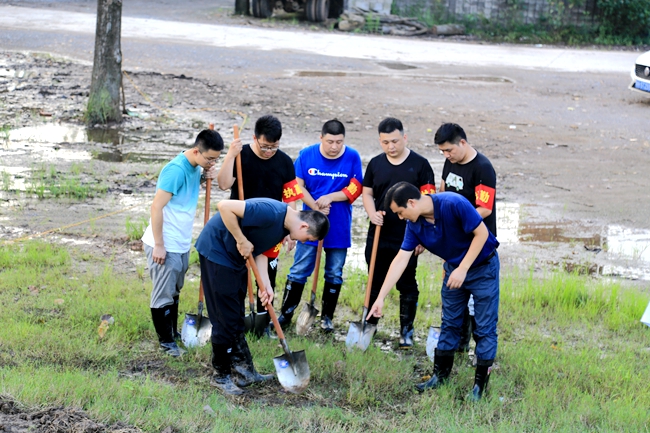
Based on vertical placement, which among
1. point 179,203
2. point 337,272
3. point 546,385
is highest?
point 179,203

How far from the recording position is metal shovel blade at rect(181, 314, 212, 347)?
5.79m

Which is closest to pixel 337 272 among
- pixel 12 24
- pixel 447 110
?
pixel 447 110

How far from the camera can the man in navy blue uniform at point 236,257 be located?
4.82m

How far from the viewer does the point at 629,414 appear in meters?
4.89

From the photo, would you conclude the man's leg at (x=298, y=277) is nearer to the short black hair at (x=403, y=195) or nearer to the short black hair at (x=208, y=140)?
the short black hair at (x=208, y=140)

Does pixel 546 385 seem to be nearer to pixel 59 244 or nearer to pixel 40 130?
pixel 59 244

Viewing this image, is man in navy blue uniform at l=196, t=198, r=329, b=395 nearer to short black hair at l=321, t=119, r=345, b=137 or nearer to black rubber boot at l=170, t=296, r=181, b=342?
black rubber boot at l=170, t=296, r=181, b=342

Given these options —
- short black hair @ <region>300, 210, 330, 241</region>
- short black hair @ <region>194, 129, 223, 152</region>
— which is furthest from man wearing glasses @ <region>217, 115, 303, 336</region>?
short black hair @ <region>300, 210, 330, 241</region>

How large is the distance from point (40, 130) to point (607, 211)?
8.59 m

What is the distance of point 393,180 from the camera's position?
19.4 ft

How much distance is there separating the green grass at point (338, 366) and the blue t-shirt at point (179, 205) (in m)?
0.86

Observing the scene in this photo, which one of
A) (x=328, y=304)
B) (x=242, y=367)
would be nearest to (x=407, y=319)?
(x=328, y=304)

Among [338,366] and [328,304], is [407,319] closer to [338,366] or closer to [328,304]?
[328,304]

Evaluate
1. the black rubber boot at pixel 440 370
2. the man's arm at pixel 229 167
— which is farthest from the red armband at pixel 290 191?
the black rubber boot at pixel 440 370
